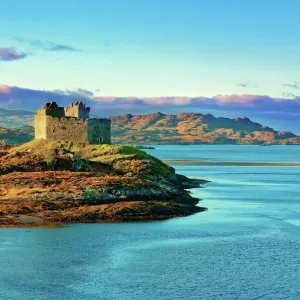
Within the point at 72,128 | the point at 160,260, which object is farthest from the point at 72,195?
the point at 72,128

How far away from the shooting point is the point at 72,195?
68688 mm

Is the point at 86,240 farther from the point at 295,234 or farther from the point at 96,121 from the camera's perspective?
the point at 96,121

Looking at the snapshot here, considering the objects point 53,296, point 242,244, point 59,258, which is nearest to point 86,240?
point 59,258

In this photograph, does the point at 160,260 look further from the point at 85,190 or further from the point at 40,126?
the point at 40,126

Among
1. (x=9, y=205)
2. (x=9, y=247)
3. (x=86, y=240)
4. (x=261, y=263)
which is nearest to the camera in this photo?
(x=261, y=263)

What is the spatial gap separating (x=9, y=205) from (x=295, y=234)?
95.6ft

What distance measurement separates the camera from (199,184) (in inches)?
4375

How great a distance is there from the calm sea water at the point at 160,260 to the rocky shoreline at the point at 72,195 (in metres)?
2.92

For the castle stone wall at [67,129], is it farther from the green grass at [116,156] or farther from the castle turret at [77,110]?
the castle turret at [77,110]

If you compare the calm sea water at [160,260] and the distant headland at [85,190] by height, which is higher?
the distant headland at [85,190]

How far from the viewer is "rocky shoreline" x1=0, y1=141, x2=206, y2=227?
2542 inches

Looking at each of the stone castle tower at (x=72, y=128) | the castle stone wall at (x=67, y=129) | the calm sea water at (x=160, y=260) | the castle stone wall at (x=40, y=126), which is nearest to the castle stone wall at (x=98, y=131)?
the stone castle tower at (x=72, y=128)

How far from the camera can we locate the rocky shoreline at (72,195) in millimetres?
64562

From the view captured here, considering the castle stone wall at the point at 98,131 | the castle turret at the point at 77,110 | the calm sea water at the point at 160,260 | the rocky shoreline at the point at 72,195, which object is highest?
the castle turret at the point at 77,110
